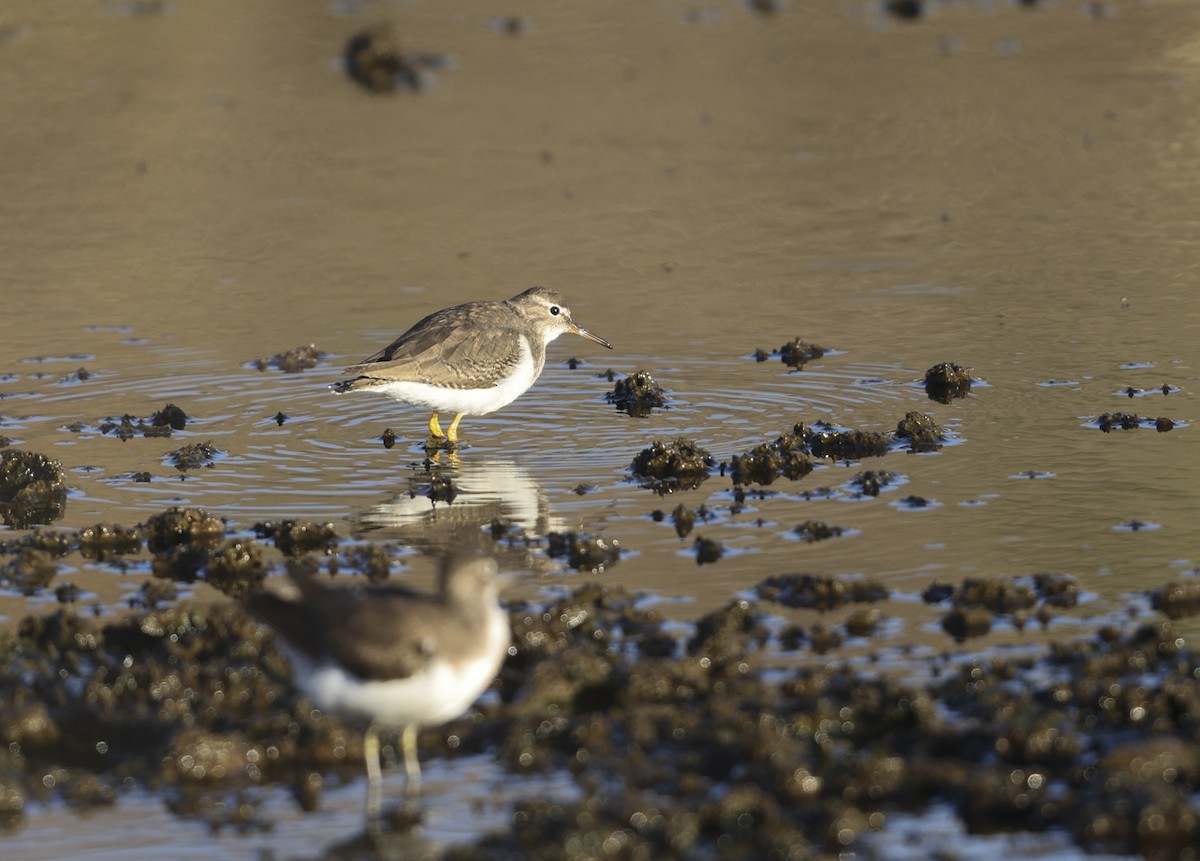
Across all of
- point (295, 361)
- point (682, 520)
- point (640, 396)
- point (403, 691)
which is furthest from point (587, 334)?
point (403, 691)

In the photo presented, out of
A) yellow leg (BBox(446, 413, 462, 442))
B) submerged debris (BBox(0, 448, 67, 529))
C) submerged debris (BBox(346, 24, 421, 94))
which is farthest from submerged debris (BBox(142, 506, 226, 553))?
submerged debris (BBox(346, 24, 421, 94))

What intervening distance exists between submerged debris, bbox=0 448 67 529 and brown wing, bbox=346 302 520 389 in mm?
2701

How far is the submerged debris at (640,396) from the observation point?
15656mm

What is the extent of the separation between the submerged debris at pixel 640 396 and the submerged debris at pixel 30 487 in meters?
5.01

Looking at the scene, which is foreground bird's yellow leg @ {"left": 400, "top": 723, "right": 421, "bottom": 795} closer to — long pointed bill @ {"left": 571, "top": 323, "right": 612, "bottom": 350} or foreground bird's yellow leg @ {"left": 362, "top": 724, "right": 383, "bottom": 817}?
foreground bird's yellow leg @ {"left": 362, "top": 724, "right": 383, "bottom": 817}

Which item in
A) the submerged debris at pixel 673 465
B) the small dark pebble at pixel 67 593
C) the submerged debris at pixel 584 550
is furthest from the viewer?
the submerged debris at pixel 673 465

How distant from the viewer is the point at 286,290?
20078 millimetres

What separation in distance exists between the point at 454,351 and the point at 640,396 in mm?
1772

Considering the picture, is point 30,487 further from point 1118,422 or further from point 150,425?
point 1118,422

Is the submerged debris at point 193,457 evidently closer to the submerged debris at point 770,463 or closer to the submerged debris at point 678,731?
the submerged debris at point 678,731

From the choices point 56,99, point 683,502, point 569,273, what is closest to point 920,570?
point 683,502

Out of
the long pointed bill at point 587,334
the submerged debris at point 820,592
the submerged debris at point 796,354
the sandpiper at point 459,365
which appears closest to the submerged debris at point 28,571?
the sandpiper at point 459,365

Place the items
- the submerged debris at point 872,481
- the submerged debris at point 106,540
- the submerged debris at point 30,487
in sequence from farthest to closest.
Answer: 1. the submerged debris at point 30,487
2. the submerged debris at point 872,481
3. the submerged debris at point 106,540

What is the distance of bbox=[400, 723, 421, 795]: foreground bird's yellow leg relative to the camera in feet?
28.8
